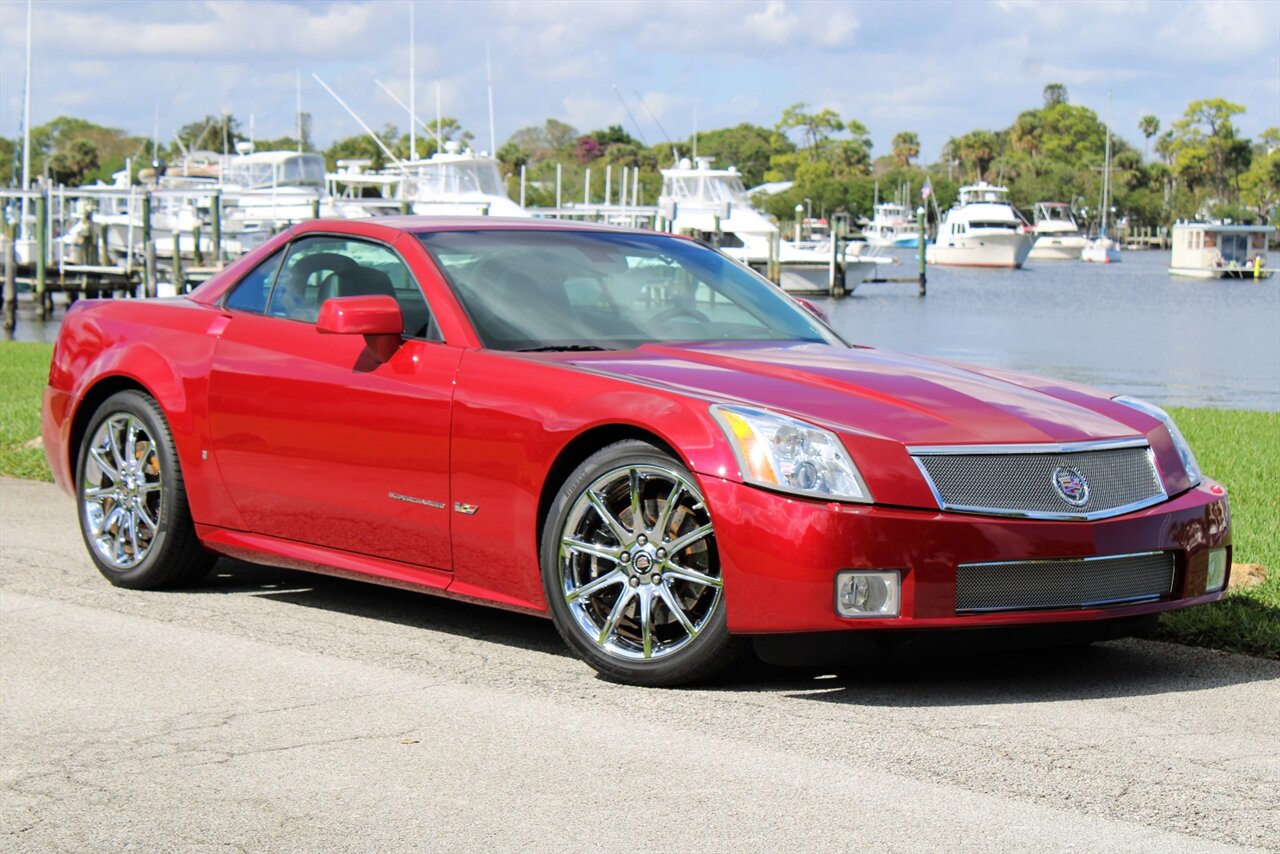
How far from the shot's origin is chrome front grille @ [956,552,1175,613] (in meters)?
5.24

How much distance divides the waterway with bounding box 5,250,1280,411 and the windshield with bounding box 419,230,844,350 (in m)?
18.8

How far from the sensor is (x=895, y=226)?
146 meters

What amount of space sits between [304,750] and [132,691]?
0.94m

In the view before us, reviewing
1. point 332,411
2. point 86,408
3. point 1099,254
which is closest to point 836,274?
point 86,408

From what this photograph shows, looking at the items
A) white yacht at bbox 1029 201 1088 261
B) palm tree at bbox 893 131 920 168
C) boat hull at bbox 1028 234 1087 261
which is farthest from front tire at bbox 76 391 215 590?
palm tree at bbox 893 131 920 168

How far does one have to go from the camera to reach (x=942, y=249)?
4222 inches

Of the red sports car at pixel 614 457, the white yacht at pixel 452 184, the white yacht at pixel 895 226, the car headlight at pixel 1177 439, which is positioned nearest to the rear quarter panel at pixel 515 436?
the red sports car at pixel 614 457

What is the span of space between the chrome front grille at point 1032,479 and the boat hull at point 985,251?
3980 inches

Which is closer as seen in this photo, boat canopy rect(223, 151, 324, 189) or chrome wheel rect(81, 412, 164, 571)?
chrome wheel rect(81, 412, 164, 571)

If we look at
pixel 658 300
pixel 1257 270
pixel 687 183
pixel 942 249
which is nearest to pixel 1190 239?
pixel 1257 270

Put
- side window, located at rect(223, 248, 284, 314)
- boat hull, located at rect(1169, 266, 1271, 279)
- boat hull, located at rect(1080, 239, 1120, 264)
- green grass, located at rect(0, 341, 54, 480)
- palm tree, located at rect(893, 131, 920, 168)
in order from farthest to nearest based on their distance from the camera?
1. palm tree, located at rect(893, 131, 920, 168)
2. boat hull, located at rect(1080, 239, 1120, 264)
3. boat hull, located at rect(1169, 266, 1271, 279)
4. green grass, located at rect(0, 341, 54, 480)
5. side window, located at rect(223, 248, 284, 314)

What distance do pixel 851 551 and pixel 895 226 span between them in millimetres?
143212

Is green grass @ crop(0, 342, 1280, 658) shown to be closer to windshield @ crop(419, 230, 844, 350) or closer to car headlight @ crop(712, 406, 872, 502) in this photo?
windshield @ crop(419, 230, 844, 350)

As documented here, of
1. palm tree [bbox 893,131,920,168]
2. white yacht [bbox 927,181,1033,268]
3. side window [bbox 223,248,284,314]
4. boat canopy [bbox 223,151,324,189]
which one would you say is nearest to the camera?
side window [bbox 223,248,284,314]
